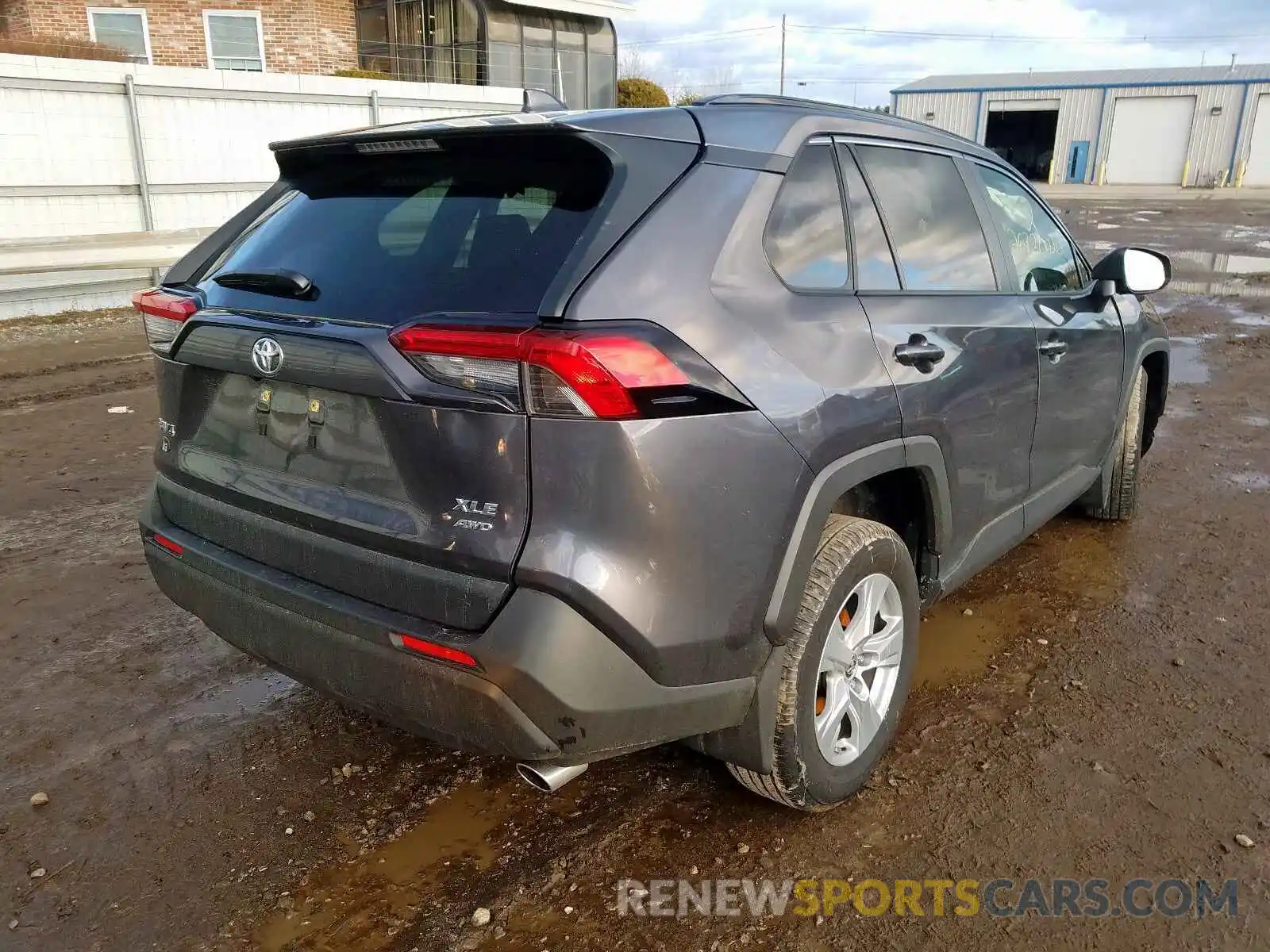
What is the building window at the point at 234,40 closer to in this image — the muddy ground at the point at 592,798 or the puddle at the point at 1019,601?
the muddy ground at the point at 592,798

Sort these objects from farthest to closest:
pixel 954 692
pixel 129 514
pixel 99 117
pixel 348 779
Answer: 1. pixel 99 117
2. pixel 129 514
3. pixel 954 692
4. pixel 348 779

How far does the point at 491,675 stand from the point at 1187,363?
29.2 ft

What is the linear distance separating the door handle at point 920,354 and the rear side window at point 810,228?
26cm

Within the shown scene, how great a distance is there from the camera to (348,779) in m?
2.93

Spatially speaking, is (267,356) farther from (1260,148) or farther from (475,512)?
(1260,148)

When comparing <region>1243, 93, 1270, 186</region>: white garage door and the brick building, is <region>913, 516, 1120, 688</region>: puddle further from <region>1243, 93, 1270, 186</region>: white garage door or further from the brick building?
<region>1243, 93, 1270, 186</region>: white garage door

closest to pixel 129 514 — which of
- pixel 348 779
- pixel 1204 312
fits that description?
pixel 348 779

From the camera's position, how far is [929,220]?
125 inches

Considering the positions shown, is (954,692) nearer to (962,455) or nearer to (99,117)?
(962,455)

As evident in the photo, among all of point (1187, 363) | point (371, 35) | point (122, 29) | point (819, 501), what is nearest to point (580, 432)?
point (819, 501)

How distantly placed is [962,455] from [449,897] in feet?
6.48

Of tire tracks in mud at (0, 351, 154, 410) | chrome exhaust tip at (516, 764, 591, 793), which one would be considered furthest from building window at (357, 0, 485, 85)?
chrome exhaust tip at (516, 764, 591, 793)

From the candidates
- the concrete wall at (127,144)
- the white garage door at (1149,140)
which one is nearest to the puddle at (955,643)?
the concrete wall at (127,144)

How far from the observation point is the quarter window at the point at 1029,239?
11.9ft
